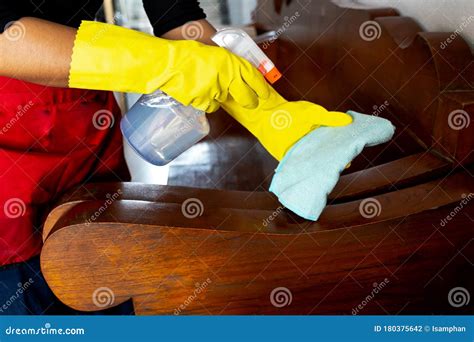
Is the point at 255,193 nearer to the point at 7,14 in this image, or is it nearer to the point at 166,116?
the point at 166,116

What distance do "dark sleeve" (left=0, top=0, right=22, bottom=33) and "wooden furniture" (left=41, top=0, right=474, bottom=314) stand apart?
319mm

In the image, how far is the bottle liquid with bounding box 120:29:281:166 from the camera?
3.58ft

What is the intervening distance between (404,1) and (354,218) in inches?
22.5

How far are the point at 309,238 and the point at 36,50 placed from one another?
54 cm

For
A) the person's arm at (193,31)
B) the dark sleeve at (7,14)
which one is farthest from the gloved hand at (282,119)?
the dark sleeve at (7,14)

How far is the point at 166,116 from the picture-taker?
3.63ft

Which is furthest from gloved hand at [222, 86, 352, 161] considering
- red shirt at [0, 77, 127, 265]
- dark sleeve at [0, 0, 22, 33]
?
dark sleeve at [0, 0, 22, 33]

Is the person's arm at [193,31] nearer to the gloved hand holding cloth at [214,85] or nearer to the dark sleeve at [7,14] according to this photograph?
the gloved hand holding cloth at [214,85]

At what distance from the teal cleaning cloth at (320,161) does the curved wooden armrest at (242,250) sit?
0.11 feet

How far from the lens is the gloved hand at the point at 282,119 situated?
3.35 ft


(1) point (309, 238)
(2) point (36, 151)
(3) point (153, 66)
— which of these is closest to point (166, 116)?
(3) point (153, 66)

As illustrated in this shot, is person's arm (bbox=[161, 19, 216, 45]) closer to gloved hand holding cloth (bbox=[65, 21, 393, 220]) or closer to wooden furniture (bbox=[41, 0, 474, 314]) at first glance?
gloved hand holding cloth (bbox=[65, 21, 393, 220])
